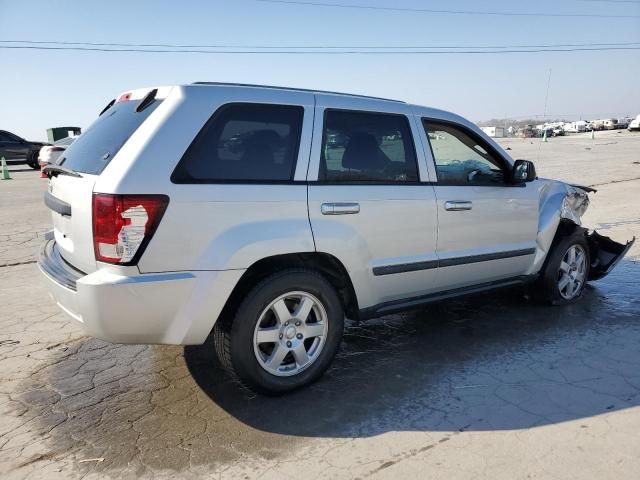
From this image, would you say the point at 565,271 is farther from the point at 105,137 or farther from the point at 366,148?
the point at 105,137

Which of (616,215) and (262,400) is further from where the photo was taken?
(616,215)

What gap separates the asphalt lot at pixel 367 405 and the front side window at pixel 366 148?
138 cm

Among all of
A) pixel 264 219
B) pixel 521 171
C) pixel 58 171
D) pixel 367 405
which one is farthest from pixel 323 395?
pixel 521 171

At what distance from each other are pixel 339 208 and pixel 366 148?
0.58m

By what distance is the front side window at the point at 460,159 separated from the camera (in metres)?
3.99

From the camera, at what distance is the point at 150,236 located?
109 inches

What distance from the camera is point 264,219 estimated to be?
3.09 meters

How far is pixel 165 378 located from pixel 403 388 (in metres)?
1.66

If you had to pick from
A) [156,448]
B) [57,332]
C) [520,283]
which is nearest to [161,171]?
[156,448]

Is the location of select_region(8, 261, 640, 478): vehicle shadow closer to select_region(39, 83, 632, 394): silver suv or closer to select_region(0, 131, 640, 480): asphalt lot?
select_region(0, 131, 640, 480): asphalt lot

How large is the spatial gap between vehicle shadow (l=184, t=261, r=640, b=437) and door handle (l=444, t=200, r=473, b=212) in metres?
1.08

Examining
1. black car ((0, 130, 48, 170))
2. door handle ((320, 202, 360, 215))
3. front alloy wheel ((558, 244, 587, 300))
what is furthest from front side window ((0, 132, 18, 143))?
front alloy wheel ((558, 244, 587, 300))

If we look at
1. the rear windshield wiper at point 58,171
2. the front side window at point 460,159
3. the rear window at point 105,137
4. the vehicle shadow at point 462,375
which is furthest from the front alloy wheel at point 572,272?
the rear windshield wiper at point 58,171

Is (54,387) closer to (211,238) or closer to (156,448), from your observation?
(156,448)
